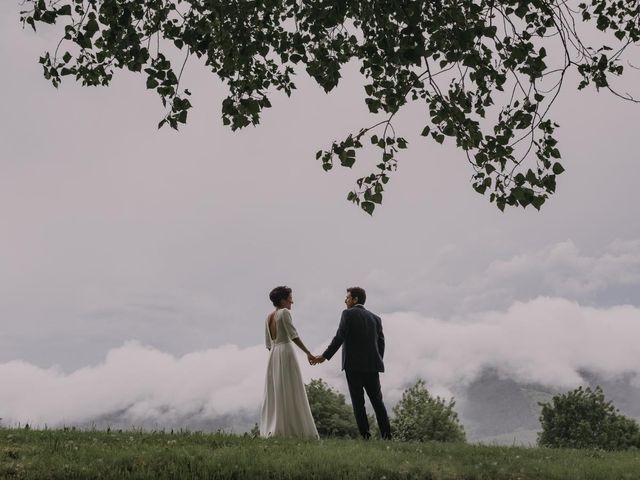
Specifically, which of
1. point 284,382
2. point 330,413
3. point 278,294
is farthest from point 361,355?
point 330,413

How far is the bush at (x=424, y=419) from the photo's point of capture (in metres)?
21.8

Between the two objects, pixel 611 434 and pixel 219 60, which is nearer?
pixel 219 60

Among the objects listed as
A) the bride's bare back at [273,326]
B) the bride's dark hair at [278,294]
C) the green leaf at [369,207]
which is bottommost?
the bride's bare back at [273,326]

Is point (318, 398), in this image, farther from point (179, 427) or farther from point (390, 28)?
point (390, 28)

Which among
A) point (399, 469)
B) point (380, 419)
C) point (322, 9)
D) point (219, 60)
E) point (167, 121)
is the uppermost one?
point (219, 60)

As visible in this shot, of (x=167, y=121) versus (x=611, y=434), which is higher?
(x=167, y=121)

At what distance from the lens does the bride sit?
45.8 ft

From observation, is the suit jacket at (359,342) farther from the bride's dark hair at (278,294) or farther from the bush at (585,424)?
the bush at (585,424)

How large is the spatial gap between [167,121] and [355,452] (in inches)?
232

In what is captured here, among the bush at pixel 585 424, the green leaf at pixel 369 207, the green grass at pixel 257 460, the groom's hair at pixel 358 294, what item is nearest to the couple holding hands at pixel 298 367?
the groom's hair at pixel 358 294

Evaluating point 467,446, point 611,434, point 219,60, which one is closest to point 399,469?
point 467,446

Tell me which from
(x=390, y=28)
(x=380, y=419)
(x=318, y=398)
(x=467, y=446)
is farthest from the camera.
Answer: (x=318, y=398)

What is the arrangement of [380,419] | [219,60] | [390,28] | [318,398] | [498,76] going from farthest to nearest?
[318,398] → [380,419] → [219,60] → [498,76] → [390,28]

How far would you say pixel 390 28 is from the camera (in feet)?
31.1
